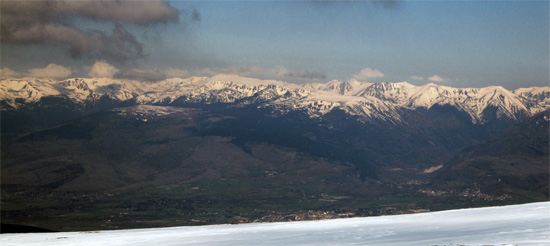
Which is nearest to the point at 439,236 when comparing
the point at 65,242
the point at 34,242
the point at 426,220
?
the point at 426,220

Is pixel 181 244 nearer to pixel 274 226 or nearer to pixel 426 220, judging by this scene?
pixel 274 226

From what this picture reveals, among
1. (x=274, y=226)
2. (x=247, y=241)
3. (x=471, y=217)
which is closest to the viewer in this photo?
(x=247, y=241)

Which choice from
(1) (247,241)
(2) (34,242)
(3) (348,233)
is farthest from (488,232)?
(2) (34,242)

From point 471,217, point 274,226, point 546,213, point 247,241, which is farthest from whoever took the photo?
point 274,226

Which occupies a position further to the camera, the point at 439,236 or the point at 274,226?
the point at 274,226

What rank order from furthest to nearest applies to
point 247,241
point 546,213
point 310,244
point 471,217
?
1. point 471,217
2. point 546,213
3. point 247,241
4. point 310,244

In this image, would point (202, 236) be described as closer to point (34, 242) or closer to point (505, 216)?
point (34, 242)
